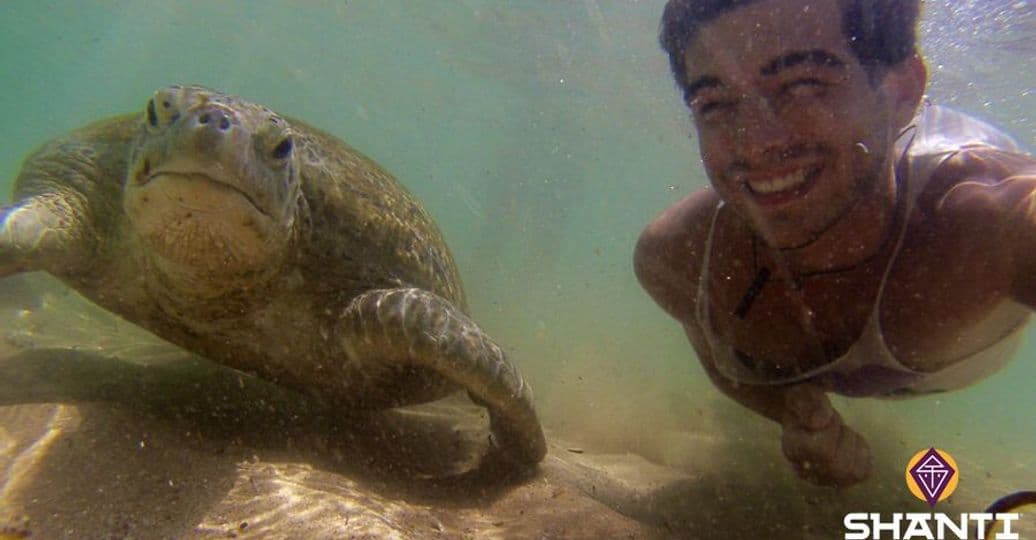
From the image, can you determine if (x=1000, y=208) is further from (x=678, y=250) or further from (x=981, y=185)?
(x=678, y=250)

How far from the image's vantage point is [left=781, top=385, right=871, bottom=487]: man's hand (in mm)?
2688

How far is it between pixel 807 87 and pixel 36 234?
3.84 metres

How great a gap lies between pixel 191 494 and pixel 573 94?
83.7 feet

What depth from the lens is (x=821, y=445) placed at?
105 inches

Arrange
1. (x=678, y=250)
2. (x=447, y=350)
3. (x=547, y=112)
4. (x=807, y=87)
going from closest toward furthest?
(x=807, y=87), (x=447, y=350), (x=678, y=250), (x=547, y=112)

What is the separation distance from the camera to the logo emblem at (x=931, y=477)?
3391 mm

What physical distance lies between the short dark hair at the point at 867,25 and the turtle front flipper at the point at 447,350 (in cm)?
172

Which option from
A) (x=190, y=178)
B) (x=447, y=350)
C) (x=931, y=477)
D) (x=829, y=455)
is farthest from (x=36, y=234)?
(x=931, y=477)

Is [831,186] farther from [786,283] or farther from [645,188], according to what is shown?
[645,188]

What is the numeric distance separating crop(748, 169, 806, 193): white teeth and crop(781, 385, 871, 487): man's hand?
104 centimetres

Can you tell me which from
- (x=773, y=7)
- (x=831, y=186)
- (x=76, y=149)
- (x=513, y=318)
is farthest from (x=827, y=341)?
(x=513, y=318)

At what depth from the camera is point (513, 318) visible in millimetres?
12688

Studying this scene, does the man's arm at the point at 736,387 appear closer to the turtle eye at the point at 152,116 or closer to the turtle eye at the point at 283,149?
the turtle eye at the point at 283,149

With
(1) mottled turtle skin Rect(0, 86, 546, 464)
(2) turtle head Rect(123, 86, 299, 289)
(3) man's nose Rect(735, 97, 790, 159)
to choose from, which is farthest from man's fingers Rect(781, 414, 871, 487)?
(2) turtle head Rect(123, 86, 299, 289)
